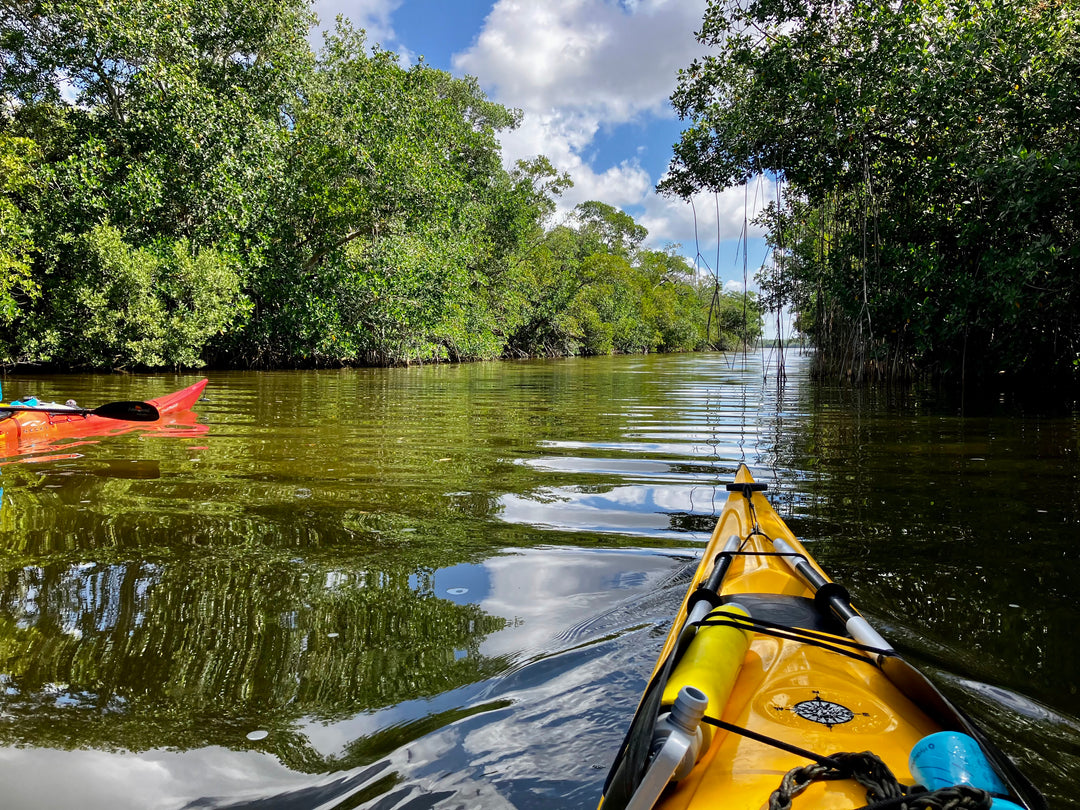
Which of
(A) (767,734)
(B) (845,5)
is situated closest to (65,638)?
(A) (767,734)

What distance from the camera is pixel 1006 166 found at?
21.7 feet

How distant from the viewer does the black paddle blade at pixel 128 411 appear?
5773 millimetres

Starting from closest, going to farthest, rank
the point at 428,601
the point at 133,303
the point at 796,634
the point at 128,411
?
the point at 796,634
the point at 428,601
the point at 128,411
the point at 133,303

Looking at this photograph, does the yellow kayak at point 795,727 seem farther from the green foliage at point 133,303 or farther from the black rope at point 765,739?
the green foliage at point 133,303

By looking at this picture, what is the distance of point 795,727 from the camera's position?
1163mm

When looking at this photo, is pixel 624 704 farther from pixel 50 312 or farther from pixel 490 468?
pixel 50 312

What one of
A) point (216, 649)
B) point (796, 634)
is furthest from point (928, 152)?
point (216, 649)

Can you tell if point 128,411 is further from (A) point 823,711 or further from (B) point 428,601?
(A) point 823,711

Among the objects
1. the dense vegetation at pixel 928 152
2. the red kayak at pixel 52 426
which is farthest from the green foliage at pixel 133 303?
the dense vegetation at pixel 928 152

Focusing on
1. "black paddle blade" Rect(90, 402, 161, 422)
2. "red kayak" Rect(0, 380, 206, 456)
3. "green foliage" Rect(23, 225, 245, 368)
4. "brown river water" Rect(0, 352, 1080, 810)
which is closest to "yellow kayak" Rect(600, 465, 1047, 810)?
"brown river water" Rect(0, 352, 1080, 810)

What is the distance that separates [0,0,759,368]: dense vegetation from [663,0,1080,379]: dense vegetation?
291 cm

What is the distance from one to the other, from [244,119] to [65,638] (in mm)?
15929

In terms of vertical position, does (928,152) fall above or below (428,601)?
above

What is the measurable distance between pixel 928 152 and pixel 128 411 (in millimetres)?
10759
